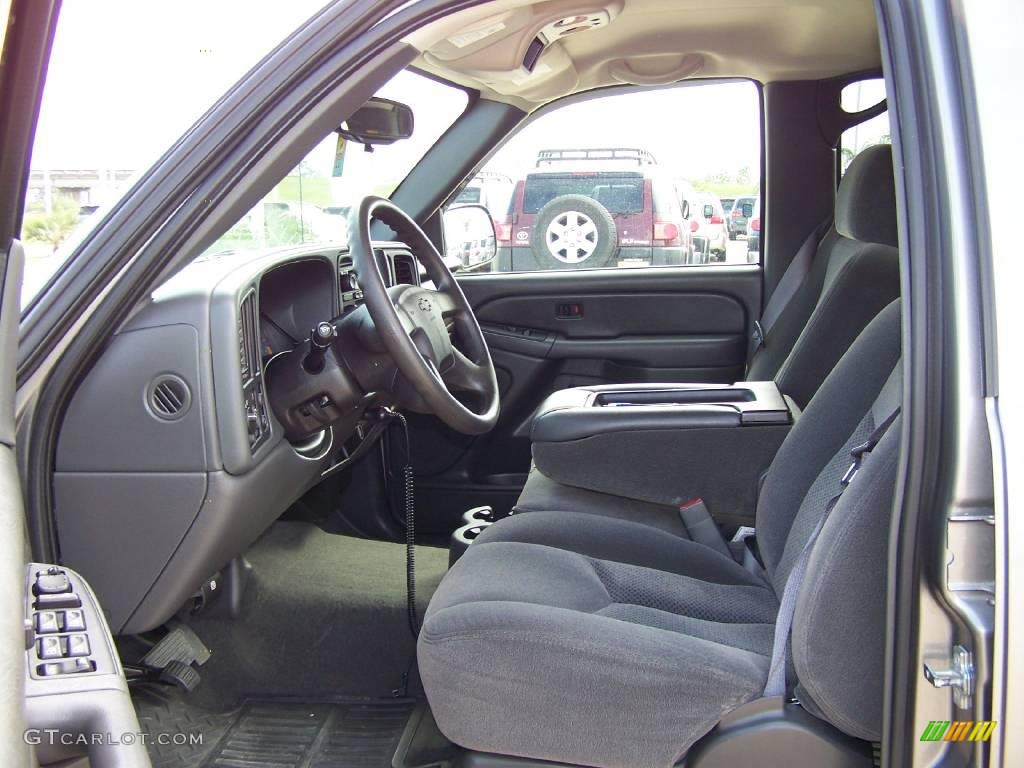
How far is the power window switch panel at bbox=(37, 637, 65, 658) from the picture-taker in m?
0.98

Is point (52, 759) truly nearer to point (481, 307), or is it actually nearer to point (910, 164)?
point (910, 164)

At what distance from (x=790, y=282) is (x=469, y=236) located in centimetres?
99

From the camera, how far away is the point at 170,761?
1.84 meters

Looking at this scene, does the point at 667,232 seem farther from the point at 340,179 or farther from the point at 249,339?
the point at 249,339

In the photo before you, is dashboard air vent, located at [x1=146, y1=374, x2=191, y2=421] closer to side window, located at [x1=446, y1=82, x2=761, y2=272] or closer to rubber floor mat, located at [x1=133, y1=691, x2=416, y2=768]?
rubber floor mat, located at [x1=133, y1=691, x2=416, y2=768]

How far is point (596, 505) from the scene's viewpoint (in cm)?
212

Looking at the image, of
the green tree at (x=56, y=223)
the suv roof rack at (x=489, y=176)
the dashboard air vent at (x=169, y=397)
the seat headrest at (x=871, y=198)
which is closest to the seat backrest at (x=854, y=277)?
the seat headrest at (x=871, y=198)

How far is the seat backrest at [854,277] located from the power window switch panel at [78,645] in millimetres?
1701

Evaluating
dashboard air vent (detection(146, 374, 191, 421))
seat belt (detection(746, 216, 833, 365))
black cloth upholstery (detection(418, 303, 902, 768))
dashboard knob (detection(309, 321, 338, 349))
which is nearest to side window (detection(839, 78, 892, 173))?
seat belt (detection(746, 216, 833, 365))

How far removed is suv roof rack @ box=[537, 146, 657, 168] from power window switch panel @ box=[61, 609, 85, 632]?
7.18ft

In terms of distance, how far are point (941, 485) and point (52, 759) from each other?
92 cm

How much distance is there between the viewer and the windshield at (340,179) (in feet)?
6.44

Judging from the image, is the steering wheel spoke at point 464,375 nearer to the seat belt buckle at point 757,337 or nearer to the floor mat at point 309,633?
the floor mat at point 309,633

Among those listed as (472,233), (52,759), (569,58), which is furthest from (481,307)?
(52,759)
